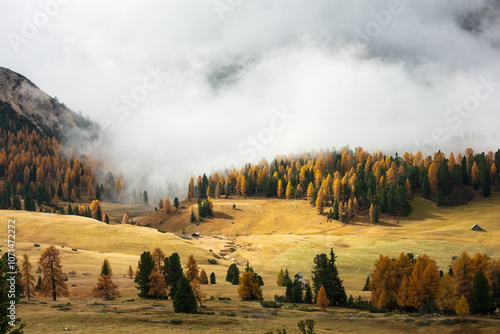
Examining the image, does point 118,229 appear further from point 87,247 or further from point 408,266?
point 408,266

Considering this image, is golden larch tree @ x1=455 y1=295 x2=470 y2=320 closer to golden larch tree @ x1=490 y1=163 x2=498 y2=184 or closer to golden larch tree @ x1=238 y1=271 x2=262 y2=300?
golden larch tree @ x1=238 y1=271 x2=262 y2=300

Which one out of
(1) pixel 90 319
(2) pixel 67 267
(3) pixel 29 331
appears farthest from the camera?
(2) pixel 67 267

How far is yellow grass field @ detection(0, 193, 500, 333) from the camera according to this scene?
4341 centimetres

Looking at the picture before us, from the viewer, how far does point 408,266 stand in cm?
6544

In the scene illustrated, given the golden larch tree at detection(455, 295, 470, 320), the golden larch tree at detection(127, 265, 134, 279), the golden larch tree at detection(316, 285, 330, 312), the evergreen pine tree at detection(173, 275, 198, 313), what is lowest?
the golden larch tree at detection(127, 265, 134, 279)

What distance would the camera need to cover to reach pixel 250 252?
141 m

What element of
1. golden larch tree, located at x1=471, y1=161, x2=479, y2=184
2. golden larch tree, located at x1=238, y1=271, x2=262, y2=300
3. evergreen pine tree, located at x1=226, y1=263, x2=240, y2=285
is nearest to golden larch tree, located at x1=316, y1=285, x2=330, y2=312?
golden larch tree, located at x1=238, y1=271, x2=262, y2=300

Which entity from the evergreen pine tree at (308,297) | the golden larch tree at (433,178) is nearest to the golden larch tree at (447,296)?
the evergreen pine tree at (308,297)

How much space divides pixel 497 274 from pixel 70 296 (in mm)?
82542

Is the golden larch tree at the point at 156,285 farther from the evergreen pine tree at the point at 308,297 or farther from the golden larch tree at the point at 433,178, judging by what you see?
the golden larch tree at the point at 433,178

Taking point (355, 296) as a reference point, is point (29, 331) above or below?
above

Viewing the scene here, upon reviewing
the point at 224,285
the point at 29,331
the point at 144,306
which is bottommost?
the point at 224,285

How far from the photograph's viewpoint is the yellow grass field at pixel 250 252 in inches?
1709

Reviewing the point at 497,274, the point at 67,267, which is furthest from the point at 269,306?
the point at 67,267
